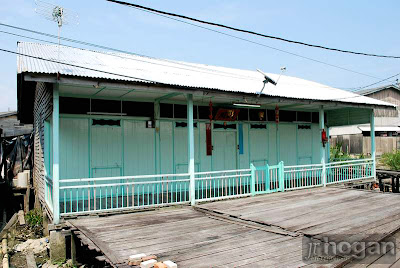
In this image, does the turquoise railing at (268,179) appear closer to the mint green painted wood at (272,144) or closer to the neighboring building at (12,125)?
the mint green painted wood at (272,144)

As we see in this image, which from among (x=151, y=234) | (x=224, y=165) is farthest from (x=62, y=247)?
→ (x=224, y=165)

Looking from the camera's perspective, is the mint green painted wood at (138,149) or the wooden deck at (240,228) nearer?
the wooden deck at (240,228)

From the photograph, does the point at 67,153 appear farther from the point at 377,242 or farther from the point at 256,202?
the point at 377,242

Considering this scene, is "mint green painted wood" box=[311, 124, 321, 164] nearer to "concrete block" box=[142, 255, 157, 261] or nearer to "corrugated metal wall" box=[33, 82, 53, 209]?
"corrugated metal wall" box=[33, 82, 53, 209]

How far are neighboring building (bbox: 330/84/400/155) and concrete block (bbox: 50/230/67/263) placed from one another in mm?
25692

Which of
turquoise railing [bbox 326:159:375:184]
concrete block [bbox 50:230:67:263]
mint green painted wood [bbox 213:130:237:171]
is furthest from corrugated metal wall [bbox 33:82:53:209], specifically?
turquoise railing [bbox 326:159:375:184]

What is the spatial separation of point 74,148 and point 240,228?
207 inches

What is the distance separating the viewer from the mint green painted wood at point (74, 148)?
30.1 feet

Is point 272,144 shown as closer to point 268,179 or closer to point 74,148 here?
point 268,179

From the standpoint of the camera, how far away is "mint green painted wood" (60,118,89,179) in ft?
30.1

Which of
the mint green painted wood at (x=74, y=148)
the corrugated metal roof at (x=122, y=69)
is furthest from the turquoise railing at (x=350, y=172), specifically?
the mint green painted wood at (x=74, y=148)

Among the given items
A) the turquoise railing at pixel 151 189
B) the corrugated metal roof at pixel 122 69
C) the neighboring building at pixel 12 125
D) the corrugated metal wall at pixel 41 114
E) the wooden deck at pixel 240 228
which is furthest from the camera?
the neighboring building at pixel 12 125

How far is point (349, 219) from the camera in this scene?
276 inches

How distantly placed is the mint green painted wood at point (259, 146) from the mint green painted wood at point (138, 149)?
13.3 feet
